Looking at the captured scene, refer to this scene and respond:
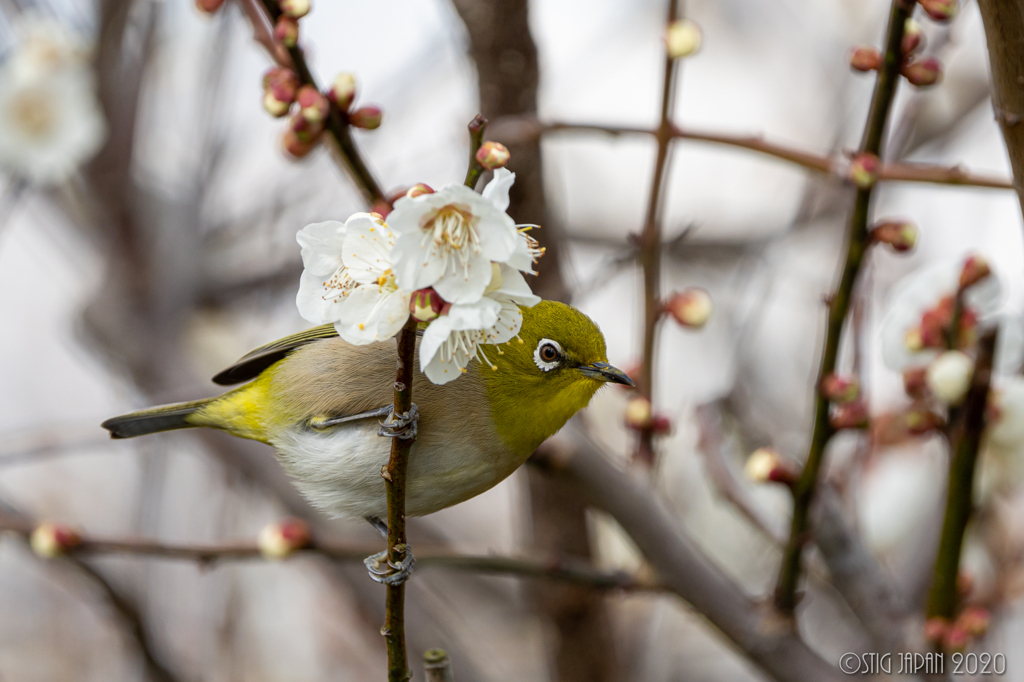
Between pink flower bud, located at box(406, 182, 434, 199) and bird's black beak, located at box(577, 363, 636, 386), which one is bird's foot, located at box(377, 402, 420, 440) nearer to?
pink flower bud, located at box(406, 182, 434, 199)

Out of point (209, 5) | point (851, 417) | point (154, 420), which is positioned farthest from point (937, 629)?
point (209, 5)

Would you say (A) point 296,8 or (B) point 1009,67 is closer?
(B) point 1009,67

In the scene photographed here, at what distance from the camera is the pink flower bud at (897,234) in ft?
6.34

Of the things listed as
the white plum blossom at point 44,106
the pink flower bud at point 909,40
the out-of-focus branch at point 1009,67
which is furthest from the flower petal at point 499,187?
the white plum blossom at point 44,106

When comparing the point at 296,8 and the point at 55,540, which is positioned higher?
the point at 296,8

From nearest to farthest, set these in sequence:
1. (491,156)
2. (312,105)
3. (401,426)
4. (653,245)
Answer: (491,156) → (401,426) → (312,105) → (653,245)

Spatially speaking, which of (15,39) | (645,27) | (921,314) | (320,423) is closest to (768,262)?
(921,314)

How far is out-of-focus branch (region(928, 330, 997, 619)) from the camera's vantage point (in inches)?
76.8

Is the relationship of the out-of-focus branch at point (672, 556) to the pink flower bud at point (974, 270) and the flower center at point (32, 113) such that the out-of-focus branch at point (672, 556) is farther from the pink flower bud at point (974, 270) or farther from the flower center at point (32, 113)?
the flower center at point (32, 113)

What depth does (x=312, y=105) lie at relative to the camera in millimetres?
1876

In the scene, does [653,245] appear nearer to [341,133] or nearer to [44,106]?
[341,133]

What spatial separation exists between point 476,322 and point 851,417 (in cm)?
119

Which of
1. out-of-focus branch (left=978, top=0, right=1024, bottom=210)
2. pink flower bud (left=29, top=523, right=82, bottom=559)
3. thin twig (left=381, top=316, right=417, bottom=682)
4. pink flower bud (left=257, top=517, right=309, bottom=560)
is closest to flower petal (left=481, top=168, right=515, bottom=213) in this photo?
thin twig (left=381, top=316, right=417, bottom=682)

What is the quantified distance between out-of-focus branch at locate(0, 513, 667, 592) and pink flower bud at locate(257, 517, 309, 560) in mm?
29
